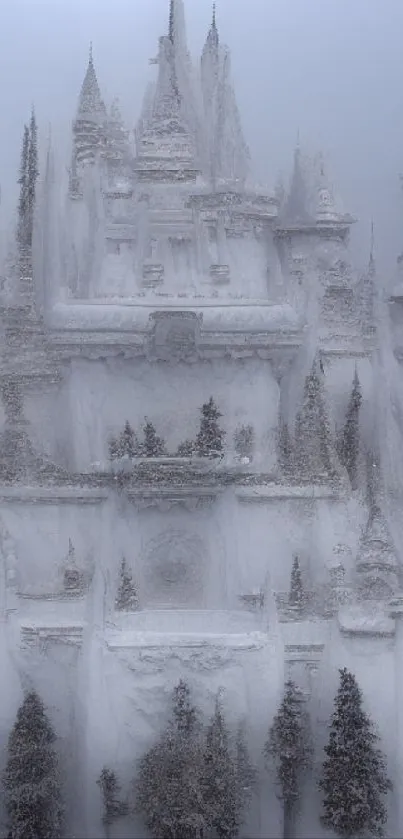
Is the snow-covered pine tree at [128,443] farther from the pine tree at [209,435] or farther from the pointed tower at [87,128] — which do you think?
the pointed tower at [87,128]

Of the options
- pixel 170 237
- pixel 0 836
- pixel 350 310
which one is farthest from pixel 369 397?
pixel 0 836

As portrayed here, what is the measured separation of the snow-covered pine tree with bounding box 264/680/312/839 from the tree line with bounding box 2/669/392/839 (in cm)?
1

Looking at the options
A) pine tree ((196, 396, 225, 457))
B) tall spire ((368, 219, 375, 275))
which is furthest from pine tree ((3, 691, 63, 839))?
tall spire ((368, 219, 375, 275))

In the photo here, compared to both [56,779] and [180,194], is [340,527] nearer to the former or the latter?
[56,779]

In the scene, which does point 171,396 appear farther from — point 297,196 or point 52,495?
point 297,196

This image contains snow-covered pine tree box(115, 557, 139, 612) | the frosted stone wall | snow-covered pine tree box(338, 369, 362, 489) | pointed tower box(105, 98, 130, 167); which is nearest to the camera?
snow-covered pine tree box(115, 557, 139, 612)

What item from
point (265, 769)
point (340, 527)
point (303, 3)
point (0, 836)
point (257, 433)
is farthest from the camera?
point (303, 3)

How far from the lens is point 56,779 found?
37.2ft

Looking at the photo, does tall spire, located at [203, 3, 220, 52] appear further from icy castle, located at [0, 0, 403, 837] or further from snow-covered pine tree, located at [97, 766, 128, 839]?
snow-covered pine tree, located at [97, 766, 128, 839]

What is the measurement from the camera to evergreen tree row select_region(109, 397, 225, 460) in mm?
13648

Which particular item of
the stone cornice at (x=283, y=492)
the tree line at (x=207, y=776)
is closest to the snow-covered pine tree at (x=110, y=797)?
the tree line at (x=207, y=776)

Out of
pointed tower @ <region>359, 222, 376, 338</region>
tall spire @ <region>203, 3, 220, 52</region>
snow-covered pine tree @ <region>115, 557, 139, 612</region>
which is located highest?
tall spire @ <region>203, 3, 220, 52</region>

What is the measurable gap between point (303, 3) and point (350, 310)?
525 cm

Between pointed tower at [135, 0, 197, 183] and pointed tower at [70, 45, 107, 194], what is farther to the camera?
pointed tower at [70, 45, 107, 194]
